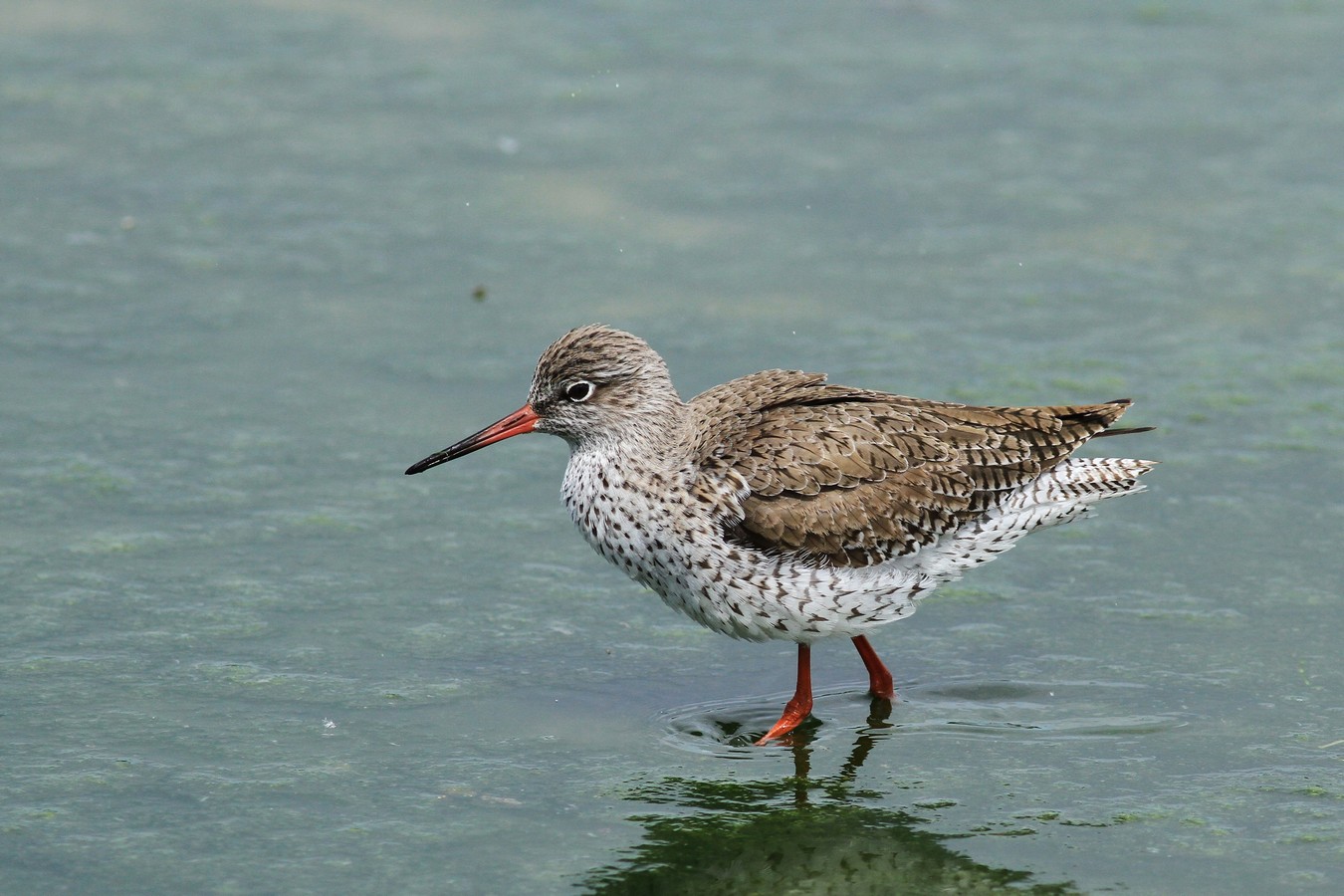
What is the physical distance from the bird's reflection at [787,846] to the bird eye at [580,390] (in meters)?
1.58

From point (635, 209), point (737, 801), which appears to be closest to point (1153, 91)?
point (635, 209)

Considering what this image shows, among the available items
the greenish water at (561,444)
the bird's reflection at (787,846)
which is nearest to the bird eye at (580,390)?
the greenish water at (561,444)

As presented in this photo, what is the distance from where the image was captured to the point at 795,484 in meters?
7.02

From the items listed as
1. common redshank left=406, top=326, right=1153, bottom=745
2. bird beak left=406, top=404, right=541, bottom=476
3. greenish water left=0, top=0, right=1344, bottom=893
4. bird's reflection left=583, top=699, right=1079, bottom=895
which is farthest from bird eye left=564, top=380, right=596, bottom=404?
bird's reflection left=583, top=699, right=1079, bottom=895

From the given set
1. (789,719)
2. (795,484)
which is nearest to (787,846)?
(789,719)

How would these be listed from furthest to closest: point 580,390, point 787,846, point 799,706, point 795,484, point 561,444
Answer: point 561,444 → point 580,390 → point 799,706 → point 795,484 → point 787,846

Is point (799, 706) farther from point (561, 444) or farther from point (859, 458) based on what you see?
point (561, 444)

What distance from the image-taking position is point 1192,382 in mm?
9523

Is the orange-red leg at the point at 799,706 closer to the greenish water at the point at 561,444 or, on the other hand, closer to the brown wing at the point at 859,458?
the greenish water at the point at 561,444

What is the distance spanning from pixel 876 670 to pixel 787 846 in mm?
1249

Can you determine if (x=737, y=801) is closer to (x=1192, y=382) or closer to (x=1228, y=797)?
(x=1228, y=797)

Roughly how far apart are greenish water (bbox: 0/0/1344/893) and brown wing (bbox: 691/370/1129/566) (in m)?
0.75

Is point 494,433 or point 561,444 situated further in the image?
point 561,444

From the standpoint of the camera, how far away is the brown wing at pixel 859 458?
7.02m
